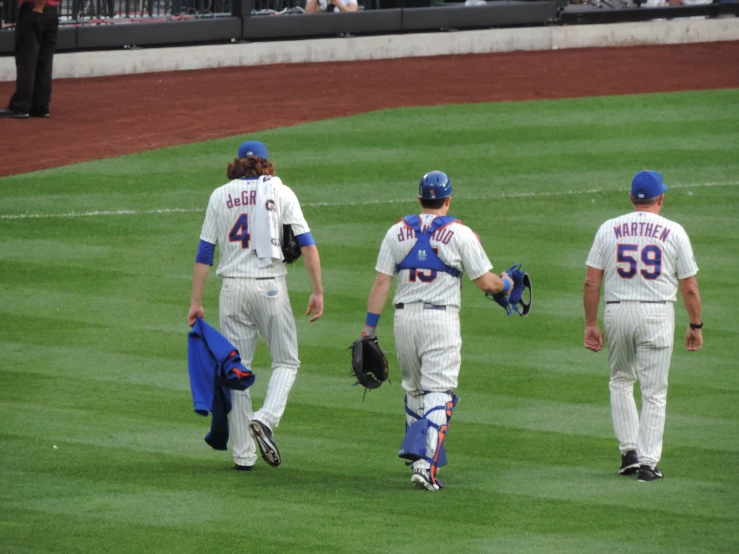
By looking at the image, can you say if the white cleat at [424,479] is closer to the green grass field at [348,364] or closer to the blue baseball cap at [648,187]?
the green grass field at [348,364]

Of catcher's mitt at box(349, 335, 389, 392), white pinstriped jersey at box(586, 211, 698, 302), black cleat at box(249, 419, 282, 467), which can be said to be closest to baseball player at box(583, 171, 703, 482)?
white pinstriped jersey at box(586, 211, 698, 302)

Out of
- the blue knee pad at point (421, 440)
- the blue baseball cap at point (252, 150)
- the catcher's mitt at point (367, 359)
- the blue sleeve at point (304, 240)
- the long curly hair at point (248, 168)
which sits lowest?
the blue knee pad at point (421, 440)

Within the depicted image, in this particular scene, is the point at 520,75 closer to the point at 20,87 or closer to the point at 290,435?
the point at 20,87

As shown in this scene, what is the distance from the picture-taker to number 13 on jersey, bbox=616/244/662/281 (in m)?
7.89

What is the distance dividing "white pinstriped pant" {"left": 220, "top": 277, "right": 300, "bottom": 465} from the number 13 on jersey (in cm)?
190

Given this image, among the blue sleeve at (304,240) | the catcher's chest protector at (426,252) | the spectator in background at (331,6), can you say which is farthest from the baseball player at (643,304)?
the spectator in background at (331,6)

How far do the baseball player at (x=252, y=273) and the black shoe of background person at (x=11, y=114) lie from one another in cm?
1119

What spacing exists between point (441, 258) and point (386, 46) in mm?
16506

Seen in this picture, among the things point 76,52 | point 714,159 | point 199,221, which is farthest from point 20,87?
point 714,159

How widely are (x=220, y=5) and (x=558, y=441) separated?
50.0 feet

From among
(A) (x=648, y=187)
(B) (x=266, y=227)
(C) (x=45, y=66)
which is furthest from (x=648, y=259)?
(C) (x=45, y=66)

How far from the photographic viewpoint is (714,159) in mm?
18016

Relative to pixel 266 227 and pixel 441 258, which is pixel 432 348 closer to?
pixel 441 258

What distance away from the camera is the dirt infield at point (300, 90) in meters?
18.2
